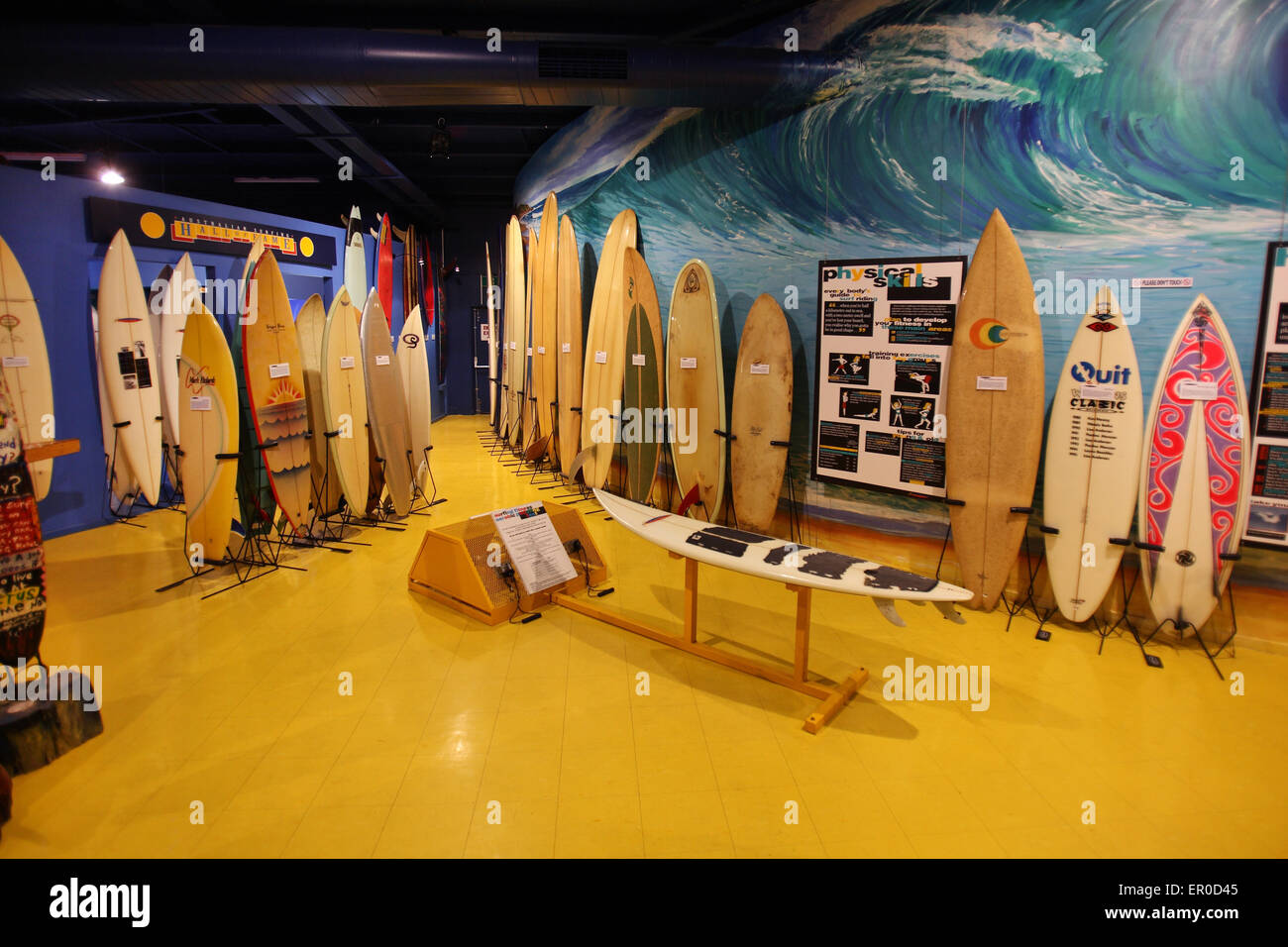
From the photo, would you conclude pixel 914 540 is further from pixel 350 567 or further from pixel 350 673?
pixel 350 567

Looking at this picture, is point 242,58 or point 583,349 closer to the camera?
point 242,58

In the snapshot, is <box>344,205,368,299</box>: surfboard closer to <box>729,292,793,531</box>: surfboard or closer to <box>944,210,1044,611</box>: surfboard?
<box>729,292,793,531</box>: surfboard

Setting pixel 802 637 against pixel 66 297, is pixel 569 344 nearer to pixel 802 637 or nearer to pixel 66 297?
pixel 66 297

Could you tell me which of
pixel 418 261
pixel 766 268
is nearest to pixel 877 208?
pixel 766 268

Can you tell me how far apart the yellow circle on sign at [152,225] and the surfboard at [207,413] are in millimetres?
2178

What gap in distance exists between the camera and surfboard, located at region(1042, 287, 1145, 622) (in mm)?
3732

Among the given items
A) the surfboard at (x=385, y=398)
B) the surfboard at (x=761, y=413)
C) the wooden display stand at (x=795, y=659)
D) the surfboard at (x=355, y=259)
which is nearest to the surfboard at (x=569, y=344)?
the surfboard at (x=385, y=398)

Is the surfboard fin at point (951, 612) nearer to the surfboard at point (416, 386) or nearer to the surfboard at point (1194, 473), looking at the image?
the surfboard at point (1194, 473)

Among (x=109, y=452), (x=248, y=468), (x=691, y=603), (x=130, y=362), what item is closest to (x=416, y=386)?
(x=248, y=468)

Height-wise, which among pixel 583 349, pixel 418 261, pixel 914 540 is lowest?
pixel 914 540

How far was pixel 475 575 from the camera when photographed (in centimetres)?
407

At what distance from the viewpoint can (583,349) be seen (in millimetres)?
7234

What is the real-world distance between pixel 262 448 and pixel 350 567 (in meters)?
0.95

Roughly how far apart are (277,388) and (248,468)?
557 millimetres
